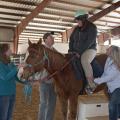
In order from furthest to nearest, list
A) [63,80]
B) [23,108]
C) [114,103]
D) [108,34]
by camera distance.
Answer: [108,34]
[23,108]
[63,80]
[114,103]

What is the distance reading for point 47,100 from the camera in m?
4.39

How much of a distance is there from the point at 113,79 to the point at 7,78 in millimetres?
1365

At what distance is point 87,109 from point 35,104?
141 cm

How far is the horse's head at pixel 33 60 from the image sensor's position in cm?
374

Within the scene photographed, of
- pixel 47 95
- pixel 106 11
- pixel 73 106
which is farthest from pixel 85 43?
pixel 106 11

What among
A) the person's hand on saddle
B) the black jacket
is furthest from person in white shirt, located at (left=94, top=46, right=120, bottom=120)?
the black jacket

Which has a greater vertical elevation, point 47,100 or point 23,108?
point 47,100

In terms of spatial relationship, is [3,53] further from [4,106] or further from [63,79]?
[63,79]

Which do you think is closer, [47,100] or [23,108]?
[47,100]

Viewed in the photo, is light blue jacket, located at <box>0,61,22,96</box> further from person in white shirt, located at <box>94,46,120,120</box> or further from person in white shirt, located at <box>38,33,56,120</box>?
person in white shirt, located at <box>94,46,120,120</box>

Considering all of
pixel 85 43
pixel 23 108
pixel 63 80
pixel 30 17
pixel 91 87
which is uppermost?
pixel 30 17

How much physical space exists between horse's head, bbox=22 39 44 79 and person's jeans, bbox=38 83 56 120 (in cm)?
61

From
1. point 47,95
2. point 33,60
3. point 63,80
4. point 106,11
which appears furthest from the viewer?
point 106,11

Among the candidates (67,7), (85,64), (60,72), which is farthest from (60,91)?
(67,7)
